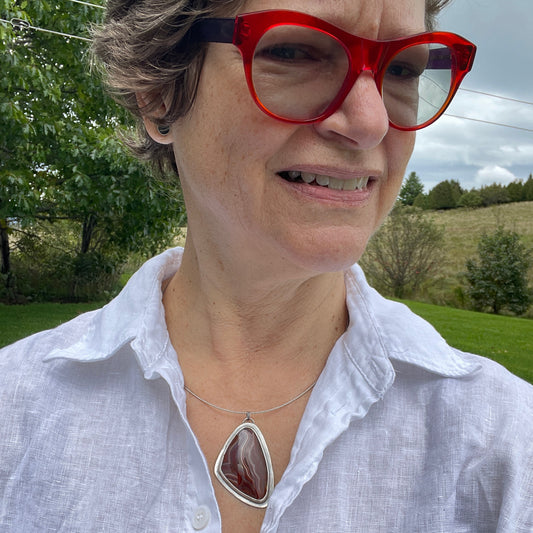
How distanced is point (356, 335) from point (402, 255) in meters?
16.5

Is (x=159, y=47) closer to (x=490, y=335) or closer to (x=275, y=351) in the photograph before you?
(x=275, y=351)

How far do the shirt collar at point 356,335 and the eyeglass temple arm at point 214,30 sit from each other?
2.00ft

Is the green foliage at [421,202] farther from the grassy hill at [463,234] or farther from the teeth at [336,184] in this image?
the teeth at [336,184]

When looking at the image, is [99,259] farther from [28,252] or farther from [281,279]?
[281,279]

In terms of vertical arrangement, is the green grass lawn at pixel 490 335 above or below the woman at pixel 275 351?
below

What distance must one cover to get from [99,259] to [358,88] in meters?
12.6

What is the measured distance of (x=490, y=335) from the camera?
12305 mm

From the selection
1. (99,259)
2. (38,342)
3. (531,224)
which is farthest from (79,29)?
(531,224)

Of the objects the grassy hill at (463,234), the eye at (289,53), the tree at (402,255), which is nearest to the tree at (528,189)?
the grassy hill at (463,234)

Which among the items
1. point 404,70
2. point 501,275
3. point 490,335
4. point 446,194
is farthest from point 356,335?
point 446,194

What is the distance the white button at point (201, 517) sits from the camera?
1.04 m

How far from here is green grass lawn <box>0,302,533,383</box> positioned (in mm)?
9820

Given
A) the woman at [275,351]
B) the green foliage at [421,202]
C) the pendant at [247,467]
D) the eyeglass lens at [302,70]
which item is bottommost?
the green foliage at [421,202]

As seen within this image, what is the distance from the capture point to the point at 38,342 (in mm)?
1310
